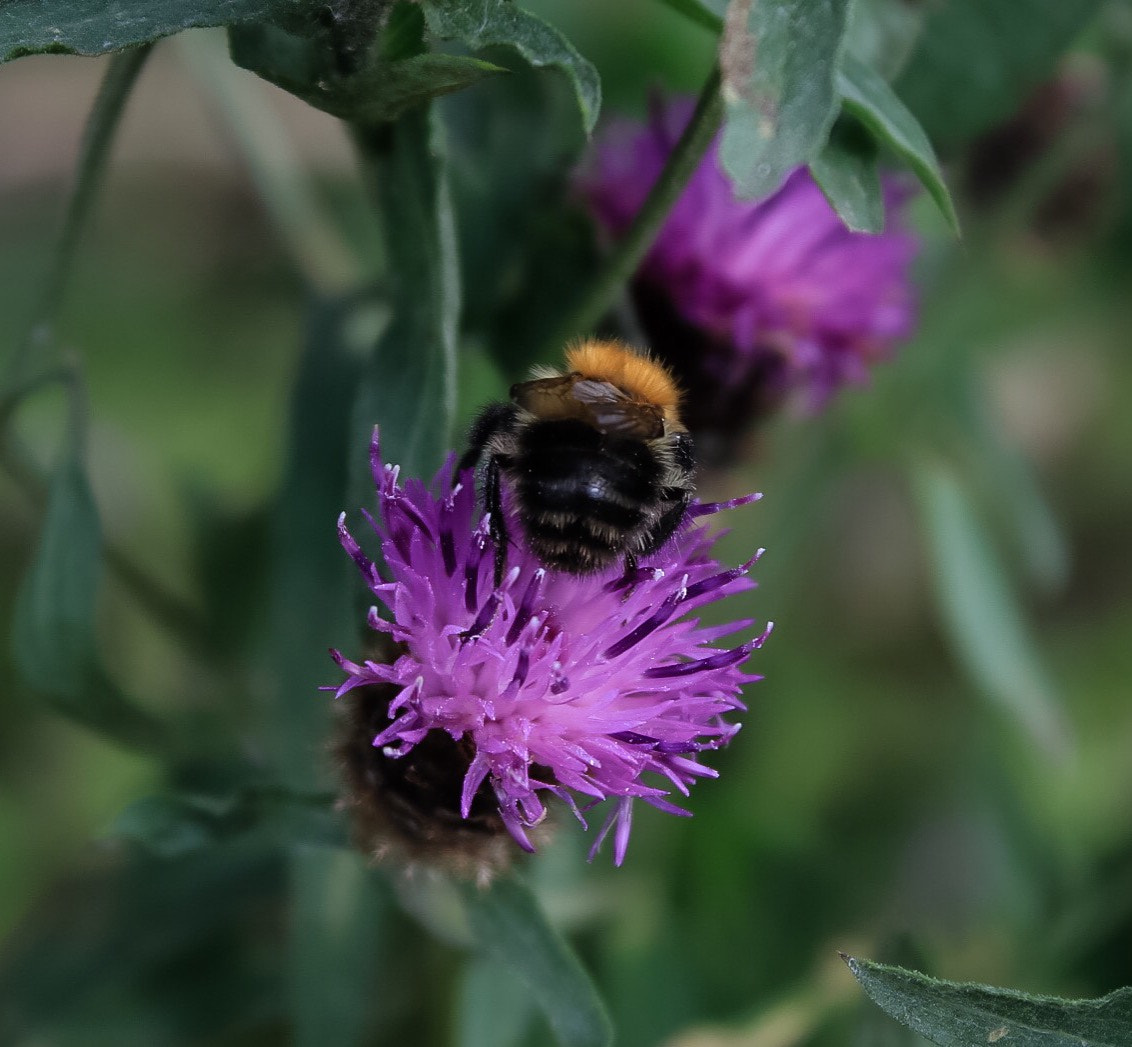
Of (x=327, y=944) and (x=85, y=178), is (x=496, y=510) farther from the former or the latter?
(x=327, y=944)

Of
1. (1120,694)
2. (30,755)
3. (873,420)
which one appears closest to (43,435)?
(30,755)

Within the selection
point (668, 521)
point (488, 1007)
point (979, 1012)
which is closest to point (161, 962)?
point (488, 1007)

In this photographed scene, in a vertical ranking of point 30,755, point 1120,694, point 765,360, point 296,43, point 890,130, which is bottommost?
point 30,755

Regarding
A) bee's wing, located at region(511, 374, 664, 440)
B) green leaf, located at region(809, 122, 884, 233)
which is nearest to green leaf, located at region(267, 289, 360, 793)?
bee's wing, located at region(511, 374, 664, 440)

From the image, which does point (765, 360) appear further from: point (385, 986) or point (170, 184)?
point (170, 184)

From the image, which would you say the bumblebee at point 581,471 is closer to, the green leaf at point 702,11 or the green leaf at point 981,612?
the green leaf at point 702,11

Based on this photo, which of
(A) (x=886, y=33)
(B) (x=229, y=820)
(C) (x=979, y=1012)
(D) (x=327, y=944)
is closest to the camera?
(C) (x=979, y=1012)

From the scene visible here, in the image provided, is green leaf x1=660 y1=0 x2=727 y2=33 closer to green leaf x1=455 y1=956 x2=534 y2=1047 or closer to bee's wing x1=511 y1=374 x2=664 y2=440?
bee's wing x1=511 y1=374 x2=664 y2=440
